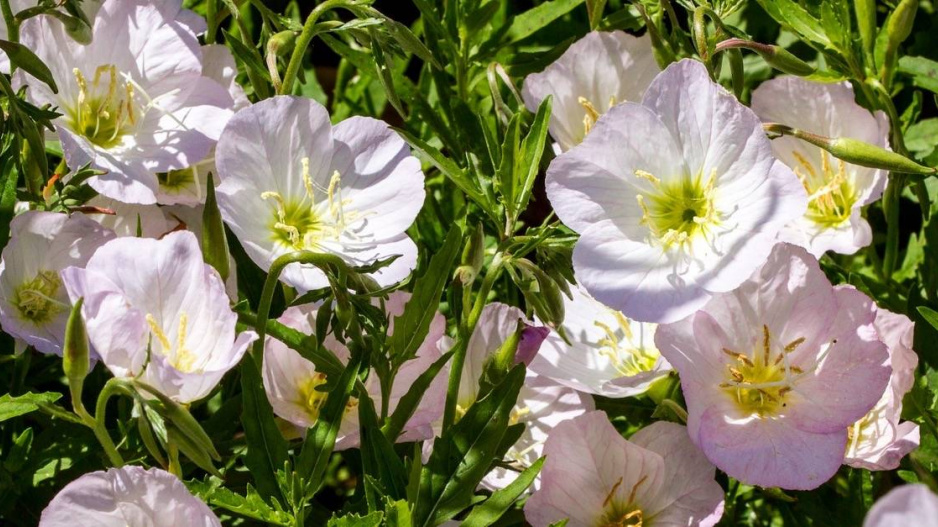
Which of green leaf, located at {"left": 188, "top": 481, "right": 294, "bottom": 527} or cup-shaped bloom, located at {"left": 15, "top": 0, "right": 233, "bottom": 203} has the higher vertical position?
cup-shaped bloom, located at {"left": 15, "top": 0, "right": 233, "bottom": 203}

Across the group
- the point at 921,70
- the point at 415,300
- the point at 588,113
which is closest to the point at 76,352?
the point at 415,300

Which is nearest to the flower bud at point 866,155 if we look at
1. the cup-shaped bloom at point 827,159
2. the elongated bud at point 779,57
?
the elongated bud at point 779,57

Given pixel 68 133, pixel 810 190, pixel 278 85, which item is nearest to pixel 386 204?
pixel 278 85

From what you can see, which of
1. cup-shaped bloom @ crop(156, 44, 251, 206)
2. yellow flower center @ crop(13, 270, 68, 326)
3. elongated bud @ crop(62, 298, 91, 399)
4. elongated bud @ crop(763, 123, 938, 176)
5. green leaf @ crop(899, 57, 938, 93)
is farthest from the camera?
green leaf @ crop(899, 57, 938, 93)

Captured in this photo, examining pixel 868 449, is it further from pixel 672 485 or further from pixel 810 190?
pixel 810 190

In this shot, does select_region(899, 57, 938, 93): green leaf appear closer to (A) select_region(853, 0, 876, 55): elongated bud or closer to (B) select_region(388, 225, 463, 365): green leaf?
(A) select_region(853, 0, 876, 55): elongated bud

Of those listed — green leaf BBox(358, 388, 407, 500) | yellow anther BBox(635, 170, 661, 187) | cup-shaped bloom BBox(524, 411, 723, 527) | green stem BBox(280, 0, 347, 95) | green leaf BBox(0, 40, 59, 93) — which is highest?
green leaf BBox(0, 40, 59, 93)

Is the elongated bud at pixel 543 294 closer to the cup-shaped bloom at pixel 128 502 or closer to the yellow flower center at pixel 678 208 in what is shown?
the yellow flower center at pixel 678 208

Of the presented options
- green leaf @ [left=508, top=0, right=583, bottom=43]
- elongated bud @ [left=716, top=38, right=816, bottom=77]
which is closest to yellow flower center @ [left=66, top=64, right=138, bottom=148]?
green leaf @ [left=508, top=0, right=583, bottom=43]
